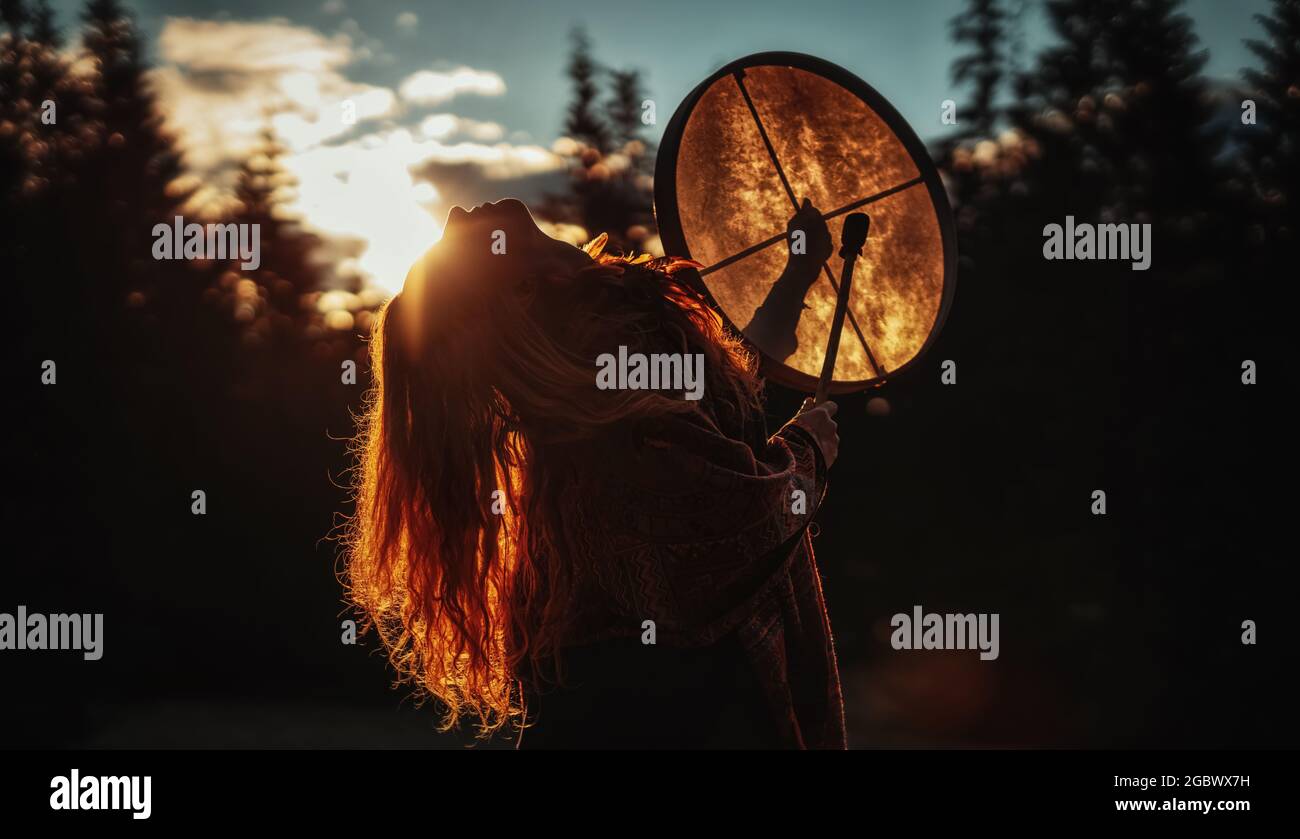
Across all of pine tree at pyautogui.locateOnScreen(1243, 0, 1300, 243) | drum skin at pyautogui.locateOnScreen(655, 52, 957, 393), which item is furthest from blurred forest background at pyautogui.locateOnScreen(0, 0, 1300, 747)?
drum skin at pyautogui.locateOnScreen(655, 52, 957, 393)

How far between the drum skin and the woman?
1.13ft

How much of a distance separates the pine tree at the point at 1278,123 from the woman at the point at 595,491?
17506mm

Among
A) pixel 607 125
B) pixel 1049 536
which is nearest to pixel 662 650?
pixel 1049 536

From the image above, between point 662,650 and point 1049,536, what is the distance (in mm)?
15960

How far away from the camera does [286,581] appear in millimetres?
18141

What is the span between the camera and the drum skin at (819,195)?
3.21 metres

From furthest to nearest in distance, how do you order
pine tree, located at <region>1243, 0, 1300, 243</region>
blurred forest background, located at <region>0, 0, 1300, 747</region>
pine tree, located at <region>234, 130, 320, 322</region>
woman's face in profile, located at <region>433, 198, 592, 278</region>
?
pine tree, located at <region>234, 130, 320, 322</region>
pine tree, located at <region>1243, 0, 1300, 243</region>
blurred forest background, located at <region>0, 0, 1300, 747</region>
woman's face in profile, located at <region>433, 198, 592, 278</region>

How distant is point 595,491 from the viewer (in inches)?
104

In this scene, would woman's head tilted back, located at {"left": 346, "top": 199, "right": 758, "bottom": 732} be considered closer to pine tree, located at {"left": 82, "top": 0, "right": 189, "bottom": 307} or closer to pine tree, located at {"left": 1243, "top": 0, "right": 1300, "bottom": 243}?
pine tree, located at {"left": 1243, "top": 0, "right": 1300, "bottom": 243}

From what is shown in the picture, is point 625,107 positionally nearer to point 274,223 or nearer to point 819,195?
point 274,223

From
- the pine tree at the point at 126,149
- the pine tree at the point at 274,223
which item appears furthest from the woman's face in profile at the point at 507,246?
the pine tree at the point at 274,223

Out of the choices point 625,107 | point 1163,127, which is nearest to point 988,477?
point 1163,127

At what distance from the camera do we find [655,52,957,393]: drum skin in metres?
3.21

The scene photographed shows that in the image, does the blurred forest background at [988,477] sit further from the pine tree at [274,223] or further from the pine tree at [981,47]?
the pine tree at [274,223]
